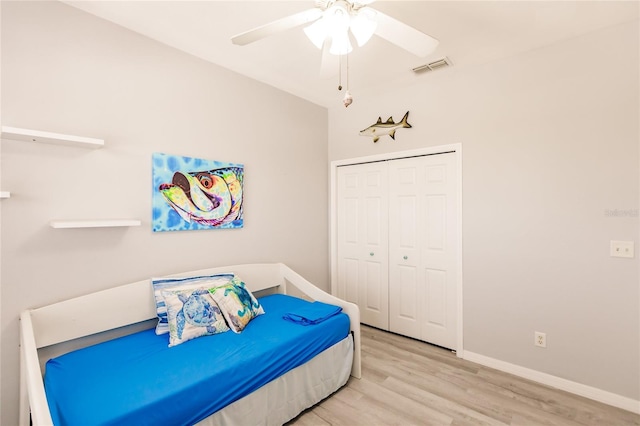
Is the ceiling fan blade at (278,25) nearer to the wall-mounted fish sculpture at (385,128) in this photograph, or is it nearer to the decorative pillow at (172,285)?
the decorative pillow at (172,285)

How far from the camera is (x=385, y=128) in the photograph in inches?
132

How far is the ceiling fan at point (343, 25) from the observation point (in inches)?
59.5

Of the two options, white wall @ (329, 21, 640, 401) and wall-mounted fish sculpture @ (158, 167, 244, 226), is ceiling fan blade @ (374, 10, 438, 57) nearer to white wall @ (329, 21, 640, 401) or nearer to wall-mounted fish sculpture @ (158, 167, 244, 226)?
white wall @ (329, 21, 640, 401)

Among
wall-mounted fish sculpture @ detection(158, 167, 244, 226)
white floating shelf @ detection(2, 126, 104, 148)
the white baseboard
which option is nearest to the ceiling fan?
white floating shelf @ detection(2, 126, 104, 148)

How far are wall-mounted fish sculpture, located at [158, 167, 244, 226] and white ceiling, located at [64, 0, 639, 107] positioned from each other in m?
0.99

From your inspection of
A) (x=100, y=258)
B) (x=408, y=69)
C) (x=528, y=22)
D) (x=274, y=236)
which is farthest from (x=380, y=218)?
(x=100, y=258)

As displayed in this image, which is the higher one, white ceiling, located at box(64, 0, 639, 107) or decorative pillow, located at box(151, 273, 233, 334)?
white ceiling, located at box(64, 0, 639, 107)

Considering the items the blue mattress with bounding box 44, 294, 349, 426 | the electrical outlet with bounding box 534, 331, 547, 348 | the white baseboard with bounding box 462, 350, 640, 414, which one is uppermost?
the blue mattress with bounding box 44, 294, 349, 426

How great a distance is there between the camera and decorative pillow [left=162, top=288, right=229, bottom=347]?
1.99m

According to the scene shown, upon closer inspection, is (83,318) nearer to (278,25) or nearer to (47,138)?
(47,138)

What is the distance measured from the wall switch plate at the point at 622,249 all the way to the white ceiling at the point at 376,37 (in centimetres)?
151

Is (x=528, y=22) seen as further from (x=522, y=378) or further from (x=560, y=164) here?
(x=522, y=378)

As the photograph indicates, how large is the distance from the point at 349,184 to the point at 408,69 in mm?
1394

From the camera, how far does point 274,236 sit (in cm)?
322
